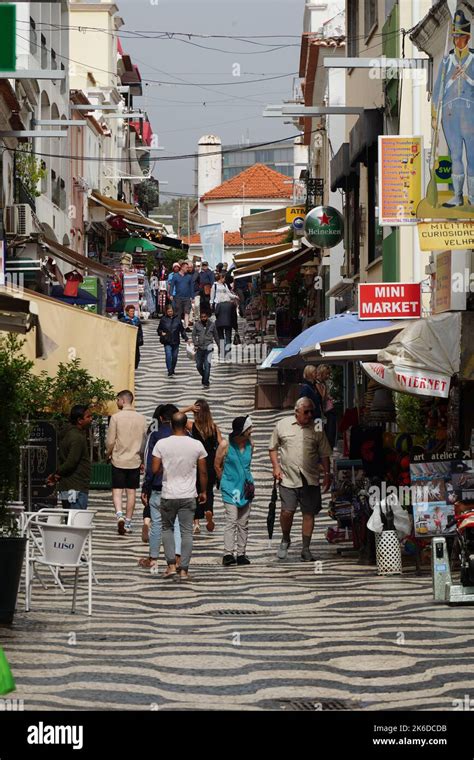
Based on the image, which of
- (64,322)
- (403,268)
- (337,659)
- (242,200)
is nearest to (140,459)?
(64,322)

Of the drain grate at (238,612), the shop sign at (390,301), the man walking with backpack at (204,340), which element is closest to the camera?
the drain grate at (238,612)

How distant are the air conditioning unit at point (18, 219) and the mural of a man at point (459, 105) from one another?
16388mm

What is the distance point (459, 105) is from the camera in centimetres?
1478

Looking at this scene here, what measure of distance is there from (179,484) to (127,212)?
1339 inches

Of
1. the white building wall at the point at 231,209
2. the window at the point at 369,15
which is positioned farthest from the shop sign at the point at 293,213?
the white building wall at the point at 231,209

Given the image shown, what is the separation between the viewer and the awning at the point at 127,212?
157 feet

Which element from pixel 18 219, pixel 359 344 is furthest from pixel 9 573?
pixel 18 219

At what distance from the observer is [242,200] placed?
89.2m

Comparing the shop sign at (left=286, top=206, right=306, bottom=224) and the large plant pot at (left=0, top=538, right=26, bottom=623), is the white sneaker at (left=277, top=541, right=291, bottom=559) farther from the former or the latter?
the shop sign at (left=286, top=206, right=306, bottom=224)

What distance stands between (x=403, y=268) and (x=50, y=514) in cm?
941

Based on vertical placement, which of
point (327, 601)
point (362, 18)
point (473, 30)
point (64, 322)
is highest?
point (362, 18)

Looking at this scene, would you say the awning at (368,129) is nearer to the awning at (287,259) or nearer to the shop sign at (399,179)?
the shop sign at (399,179)

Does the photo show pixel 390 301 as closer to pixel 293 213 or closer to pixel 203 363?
pixel 203 363
